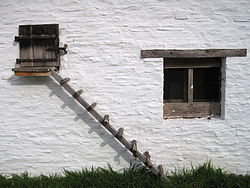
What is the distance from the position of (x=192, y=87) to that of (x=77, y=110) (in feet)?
6.52

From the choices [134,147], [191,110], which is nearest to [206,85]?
[191,110]

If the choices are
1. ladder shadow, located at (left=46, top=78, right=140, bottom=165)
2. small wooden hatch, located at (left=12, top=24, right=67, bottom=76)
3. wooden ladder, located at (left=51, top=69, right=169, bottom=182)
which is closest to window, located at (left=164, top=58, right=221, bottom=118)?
wooden ladder, located at (left=51, top=69, right=169, bottom=182)

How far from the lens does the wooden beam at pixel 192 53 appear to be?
3.53 metres

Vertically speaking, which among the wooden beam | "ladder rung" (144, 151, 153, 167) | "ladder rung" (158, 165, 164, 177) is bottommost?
"ladder rung" (158, 165, 164, 177)

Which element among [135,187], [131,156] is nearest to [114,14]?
[131,156]

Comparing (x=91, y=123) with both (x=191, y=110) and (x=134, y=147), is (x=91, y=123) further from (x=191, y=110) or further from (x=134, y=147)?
(x=191, y=110)

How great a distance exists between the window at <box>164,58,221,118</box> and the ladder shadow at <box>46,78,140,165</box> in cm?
95

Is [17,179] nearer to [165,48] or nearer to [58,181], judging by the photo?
[58,181]

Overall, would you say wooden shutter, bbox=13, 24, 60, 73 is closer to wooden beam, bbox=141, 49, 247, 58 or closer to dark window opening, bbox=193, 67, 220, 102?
wooden beam, bbox=141, 49, 247, 58

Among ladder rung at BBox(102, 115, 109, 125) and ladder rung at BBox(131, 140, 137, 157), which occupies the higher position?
ladder rung at BBox(102, 115, 109, 125)

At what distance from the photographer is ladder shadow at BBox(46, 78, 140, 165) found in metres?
3.63

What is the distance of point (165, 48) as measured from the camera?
11.6 feet

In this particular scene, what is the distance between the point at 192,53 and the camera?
354cm

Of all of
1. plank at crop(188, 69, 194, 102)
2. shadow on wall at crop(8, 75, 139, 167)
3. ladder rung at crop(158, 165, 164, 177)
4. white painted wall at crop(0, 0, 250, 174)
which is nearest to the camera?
ladder rung at crop(158, 165, 164, 177)
